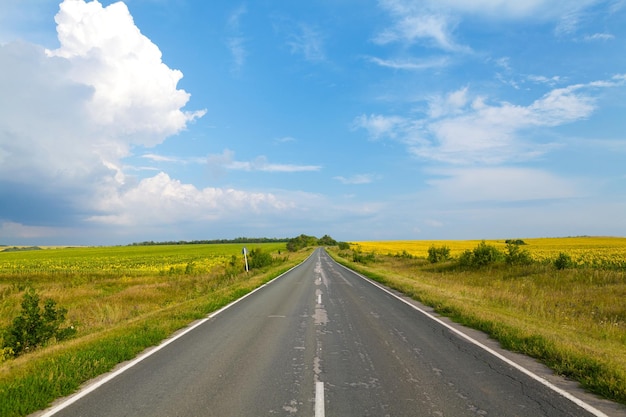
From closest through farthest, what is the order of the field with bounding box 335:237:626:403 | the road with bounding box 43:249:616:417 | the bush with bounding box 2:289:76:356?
the road with bounding box 43:249:616:417
the field with bounding box 335:237:626:403
the bush with bounding box 2:289:76:356

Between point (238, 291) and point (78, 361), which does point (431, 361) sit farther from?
point (238, 291)

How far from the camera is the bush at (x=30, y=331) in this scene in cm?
1135

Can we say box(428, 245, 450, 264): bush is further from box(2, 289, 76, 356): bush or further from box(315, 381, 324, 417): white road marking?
box(315, 381, 324, 417): white road marking

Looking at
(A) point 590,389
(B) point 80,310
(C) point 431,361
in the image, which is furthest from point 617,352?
(B) point 80,310

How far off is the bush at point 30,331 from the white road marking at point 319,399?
9.86 meters

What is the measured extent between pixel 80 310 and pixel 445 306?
17.7 m

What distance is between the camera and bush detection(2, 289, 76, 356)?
447 inches

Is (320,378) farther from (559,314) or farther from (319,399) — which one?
(559,314)

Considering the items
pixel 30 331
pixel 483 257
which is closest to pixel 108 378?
pixel 30 331

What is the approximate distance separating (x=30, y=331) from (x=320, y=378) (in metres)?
10.2

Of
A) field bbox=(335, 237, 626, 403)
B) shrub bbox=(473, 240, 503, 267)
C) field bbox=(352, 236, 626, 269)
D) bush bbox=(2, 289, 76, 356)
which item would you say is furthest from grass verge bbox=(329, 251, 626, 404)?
bush bbox=(2, 289, 76, 356)

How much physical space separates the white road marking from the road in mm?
14

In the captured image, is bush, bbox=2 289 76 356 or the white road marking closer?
the white road marking

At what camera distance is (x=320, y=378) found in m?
6.35
